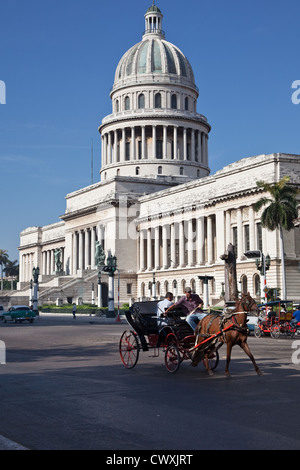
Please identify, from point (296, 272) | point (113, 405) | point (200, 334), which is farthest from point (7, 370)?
point (296, 272)

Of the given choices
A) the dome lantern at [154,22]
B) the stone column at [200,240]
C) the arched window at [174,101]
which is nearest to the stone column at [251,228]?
the stone column at [200,240]

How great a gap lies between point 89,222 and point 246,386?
8574 cm

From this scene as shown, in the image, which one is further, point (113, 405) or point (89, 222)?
point (89, 222)

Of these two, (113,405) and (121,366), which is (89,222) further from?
(113,405)

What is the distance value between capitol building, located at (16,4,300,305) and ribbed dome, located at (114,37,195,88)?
185mm

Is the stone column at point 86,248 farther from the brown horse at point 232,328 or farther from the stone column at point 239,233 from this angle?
the brown horse at point 232,328

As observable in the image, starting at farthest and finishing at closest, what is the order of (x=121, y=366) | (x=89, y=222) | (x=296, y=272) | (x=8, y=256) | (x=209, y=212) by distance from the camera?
1. (x=8, y=256)
2. (x=89, y=222)
3. (x=209, y=212)
4. (x=296, y=272)
5. (x=121, y=366)

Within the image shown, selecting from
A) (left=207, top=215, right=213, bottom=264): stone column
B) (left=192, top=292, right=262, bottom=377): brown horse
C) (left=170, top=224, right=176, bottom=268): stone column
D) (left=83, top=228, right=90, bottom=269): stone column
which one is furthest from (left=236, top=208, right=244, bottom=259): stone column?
(left=192, top=292, right=262, bottom=377): brown horse

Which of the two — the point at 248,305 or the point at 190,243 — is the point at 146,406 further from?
the point at 190,243

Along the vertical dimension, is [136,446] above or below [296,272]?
below

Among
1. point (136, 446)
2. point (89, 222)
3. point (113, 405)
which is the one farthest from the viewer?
point (89, 222)

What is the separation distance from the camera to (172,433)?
8156mm

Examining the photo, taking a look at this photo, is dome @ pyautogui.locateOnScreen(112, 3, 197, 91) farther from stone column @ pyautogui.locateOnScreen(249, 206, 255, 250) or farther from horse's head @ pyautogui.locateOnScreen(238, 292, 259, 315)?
horse's head @ pyautogui.locateOnScreen(238, 292, 259, 315)

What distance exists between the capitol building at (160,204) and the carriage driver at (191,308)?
46.0m
